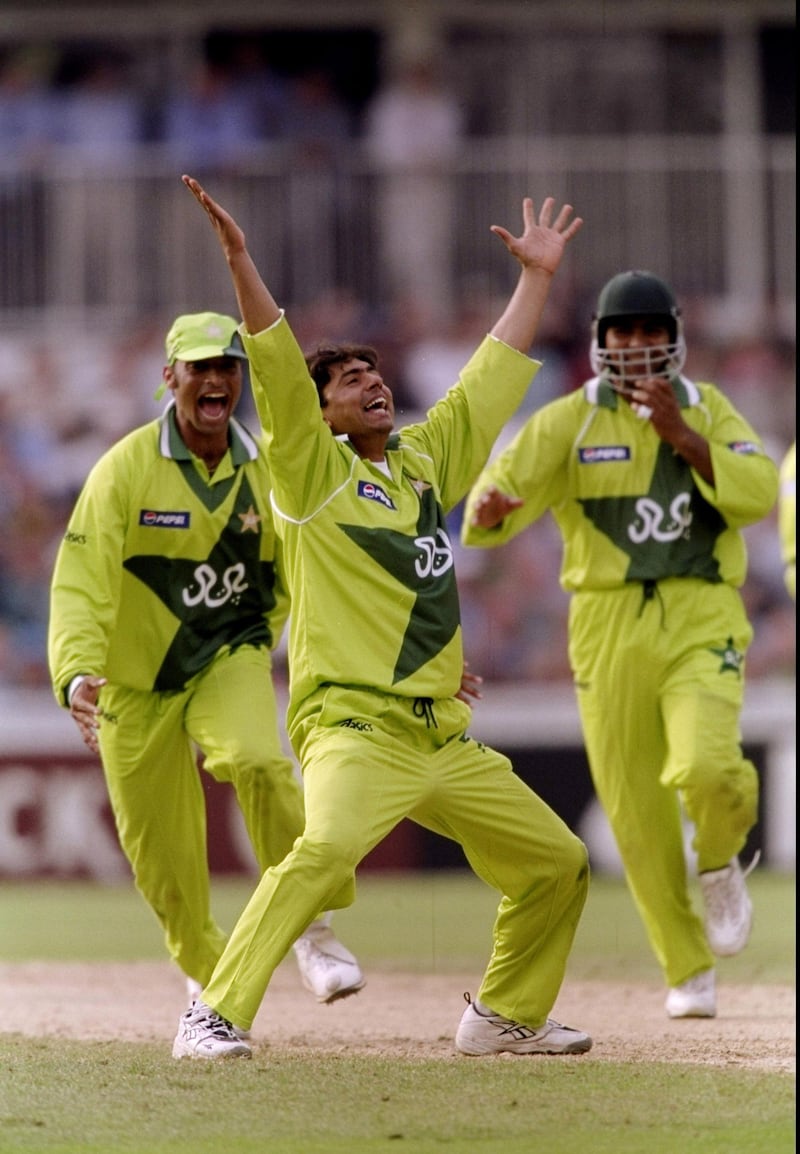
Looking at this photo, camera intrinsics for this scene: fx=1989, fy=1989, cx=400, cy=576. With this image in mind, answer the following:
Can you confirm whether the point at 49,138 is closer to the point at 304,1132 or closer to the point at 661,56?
the point at 661,56

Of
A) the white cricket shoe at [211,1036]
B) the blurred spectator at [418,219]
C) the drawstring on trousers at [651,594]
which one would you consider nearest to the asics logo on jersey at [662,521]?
the drawstring on trousers at [651,594]

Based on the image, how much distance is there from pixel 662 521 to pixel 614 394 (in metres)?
0.64

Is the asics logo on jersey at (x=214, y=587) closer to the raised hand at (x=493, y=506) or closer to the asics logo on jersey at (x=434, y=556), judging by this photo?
the raised hand at (x=493, y=506)

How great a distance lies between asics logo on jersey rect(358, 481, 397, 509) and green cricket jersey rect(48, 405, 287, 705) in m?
1.37

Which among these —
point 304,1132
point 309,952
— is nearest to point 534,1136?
point 304,1132

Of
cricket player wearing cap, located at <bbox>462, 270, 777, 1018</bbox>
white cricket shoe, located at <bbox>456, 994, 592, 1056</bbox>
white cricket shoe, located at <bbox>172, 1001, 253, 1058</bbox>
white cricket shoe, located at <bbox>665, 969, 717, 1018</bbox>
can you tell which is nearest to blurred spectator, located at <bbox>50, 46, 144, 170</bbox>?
cricket player wearing cap, located at <bbox>462, 270, 777, 1018</bbox>

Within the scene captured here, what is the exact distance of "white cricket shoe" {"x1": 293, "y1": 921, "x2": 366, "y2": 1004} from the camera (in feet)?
24.4

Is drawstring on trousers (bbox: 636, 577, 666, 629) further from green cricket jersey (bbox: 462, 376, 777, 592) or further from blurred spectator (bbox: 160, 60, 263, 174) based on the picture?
blurred spectator (bbox: 160, 60, 263, 174)

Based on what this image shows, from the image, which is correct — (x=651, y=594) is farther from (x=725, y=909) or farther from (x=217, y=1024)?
(x=217, y=1024)

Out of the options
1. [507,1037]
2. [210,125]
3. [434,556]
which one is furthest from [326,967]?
[210,125]

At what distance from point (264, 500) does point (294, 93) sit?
11.9 metres

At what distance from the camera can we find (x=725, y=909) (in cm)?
797

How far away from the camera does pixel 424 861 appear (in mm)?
13930

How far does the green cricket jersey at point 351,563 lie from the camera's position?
616 centimetres
